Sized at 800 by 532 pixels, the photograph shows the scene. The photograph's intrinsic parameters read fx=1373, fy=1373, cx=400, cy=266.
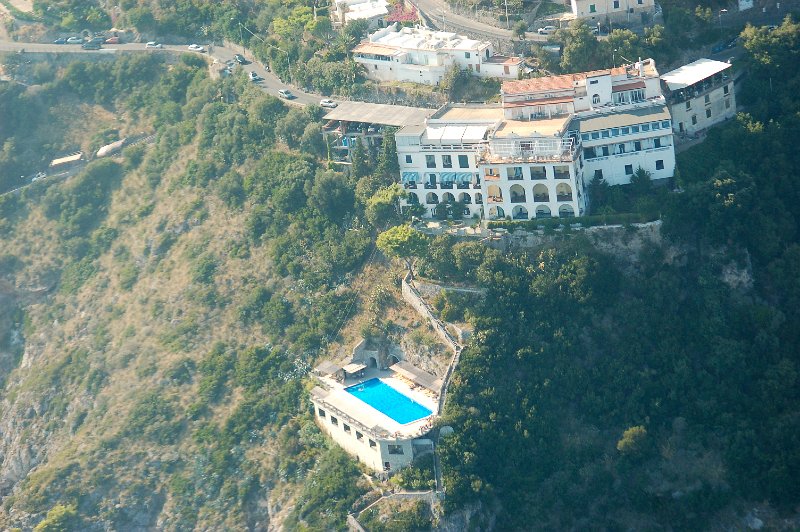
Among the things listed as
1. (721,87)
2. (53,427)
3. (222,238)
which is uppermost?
(721,87)

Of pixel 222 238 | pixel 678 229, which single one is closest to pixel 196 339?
pixel 222 238

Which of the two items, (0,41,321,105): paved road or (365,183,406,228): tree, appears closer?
(365,183,406,228): tree

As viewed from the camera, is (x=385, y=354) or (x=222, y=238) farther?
(x=222, y=238)

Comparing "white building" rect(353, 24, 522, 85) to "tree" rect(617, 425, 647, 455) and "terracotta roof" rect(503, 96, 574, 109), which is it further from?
"tree" rect(617, 425, 647, 455)

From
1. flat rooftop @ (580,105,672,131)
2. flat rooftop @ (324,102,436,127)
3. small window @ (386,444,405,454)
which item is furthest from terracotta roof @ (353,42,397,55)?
small window @ (386,444,405,454)

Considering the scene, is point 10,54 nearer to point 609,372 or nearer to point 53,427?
point 53,427

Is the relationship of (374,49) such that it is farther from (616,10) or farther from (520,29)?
(616,10)
